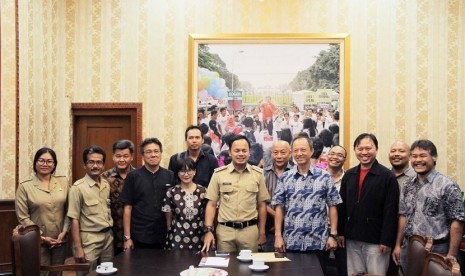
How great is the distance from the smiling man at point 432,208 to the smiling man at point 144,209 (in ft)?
6.11

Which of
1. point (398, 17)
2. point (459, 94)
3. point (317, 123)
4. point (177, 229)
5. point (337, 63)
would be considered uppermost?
point (398, 17)

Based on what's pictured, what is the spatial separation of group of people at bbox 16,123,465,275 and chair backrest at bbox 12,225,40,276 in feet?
1.93

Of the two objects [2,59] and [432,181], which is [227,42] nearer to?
[2,59]

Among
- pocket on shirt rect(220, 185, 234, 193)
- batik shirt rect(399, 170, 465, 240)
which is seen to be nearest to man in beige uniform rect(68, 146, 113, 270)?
pocket on shirt rect(220, 185, 234, 193)

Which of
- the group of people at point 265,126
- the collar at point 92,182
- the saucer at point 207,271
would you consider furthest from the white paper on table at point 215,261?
the group of people at point 265,126

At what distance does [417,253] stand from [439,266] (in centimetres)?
52

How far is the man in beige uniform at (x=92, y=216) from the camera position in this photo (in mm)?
3721

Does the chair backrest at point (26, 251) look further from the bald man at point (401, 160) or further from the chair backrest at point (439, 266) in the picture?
the bald man at point (401, 160)

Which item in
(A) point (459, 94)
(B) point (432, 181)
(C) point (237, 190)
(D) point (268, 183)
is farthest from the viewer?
(A) point (459, 94)

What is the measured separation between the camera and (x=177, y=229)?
3656mm

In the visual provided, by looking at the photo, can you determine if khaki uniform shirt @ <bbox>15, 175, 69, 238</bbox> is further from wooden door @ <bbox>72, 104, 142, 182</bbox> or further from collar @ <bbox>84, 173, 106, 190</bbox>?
wooden door @ <bbox>72, 104, 142, 182</bbox>

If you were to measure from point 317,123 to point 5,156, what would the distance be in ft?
11.1

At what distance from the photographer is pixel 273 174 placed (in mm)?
4242

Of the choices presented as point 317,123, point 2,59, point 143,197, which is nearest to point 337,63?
point 317,123
